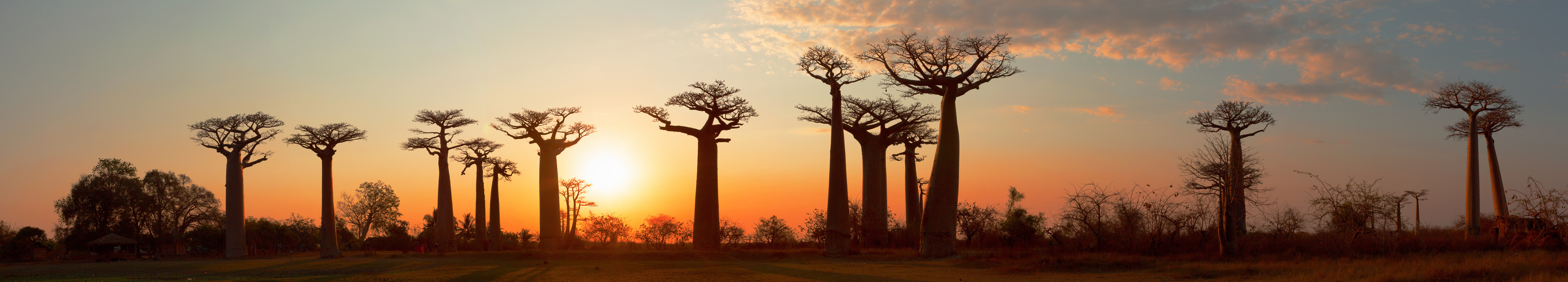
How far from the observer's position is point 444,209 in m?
38.9

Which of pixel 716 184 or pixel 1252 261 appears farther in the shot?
pixel 716 184

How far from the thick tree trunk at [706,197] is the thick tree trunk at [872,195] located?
5654 millimetres

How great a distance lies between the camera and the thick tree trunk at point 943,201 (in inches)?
857

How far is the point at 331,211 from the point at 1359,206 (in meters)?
38.6

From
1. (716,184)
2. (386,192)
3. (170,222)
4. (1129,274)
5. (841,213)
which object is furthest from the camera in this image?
(386,192)

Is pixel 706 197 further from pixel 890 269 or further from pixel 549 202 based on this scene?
pixel 890 269

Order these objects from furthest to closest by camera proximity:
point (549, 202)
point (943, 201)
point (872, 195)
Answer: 1. point (549, 202)
2. point (872, 195)
3. point (943, 201)

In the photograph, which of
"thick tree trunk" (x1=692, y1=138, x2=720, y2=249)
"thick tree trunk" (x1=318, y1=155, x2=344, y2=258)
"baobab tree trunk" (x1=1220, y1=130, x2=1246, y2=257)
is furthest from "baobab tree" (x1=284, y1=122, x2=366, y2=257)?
"baobab tree trunk" (x1=1220, y1=130, x2=1246, y2=257)

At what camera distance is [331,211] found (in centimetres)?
3603

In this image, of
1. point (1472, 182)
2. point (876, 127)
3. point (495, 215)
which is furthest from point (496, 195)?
point (1472, 182)

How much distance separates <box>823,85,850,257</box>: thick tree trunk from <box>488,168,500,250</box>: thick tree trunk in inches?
784

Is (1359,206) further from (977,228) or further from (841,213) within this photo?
(977,228)

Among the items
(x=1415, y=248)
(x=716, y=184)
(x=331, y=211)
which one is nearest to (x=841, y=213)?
(x=716, y=184)

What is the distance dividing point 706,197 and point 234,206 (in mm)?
21663
